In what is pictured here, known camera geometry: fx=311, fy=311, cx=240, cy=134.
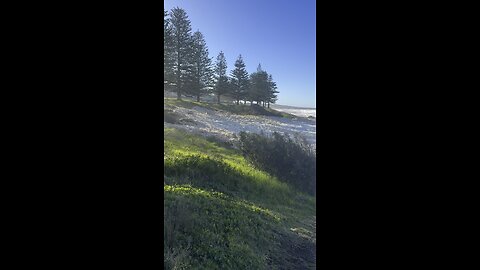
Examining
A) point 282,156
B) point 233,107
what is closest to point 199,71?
point 233,107

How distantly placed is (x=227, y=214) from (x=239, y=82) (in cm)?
146

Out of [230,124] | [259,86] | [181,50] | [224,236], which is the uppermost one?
[181,50]

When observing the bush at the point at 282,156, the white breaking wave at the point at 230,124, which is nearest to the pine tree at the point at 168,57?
the white breaking wave at the point at 230,124

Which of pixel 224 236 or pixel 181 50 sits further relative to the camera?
pixel 181 50

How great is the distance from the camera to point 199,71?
367 centimetres

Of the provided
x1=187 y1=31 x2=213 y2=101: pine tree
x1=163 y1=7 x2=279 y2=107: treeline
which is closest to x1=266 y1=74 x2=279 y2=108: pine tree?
x1=163 y1=7 x2=279 y2=107: treeline

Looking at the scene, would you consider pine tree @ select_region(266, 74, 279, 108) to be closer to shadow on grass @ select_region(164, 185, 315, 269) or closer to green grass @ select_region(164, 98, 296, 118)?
green grass @ select_region(164, 98, 296, 118)

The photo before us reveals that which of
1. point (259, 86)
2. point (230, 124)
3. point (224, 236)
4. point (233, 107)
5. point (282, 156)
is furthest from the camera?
point (282, 156)

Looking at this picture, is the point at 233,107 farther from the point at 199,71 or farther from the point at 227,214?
the point at 227,214

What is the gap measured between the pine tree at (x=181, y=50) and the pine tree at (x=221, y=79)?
331 millimetres

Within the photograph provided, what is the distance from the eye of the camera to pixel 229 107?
12.4 ft

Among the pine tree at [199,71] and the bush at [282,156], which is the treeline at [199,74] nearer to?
the pine tree at [199,71]
